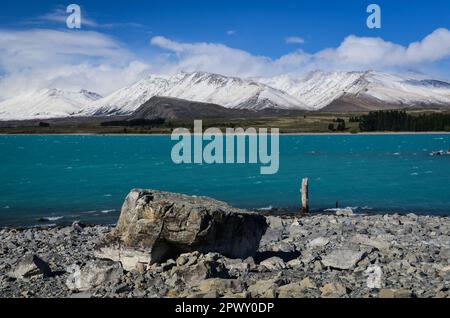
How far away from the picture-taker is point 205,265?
54.3ft

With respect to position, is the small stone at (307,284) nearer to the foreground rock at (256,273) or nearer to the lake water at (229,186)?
the foreground rock at (256,273)

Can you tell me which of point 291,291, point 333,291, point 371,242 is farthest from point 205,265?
point 371,242

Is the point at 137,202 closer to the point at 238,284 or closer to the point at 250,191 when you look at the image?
the point at 238,284

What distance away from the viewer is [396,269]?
1833 cm

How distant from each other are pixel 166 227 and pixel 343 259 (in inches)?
237

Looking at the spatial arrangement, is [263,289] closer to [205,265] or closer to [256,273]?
[205,265]

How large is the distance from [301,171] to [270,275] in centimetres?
6250

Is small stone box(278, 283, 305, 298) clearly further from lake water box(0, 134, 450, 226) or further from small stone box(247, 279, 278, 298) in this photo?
lake water box(0, 134, 450, 226)

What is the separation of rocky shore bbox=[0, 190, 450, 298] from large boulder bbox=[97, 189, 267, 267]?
32 mm

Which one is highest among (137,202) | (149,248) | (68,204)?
(137,202)

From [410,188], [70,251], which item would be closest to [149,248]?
[70,251]
